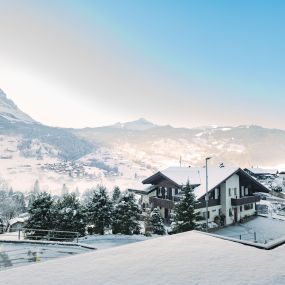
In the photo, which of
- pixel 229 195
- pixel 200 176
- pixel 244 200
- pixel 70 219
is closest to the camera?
pixel 70 219

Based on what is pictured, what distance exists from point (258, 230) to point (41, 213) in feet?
84.1

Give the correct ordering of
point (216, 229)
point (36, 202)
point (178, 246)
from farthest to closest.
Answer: point (216, 229) < point (36, 202) < point (178, 246)

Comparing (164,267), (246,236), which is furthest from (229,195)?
(164,267)

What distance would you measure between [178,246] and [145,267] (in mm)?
2620

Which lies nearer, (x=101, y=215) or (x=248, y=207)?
(x=101, y=215)

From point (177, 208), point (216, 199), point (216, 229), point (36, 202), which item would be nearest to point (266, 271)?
point (177, 208)

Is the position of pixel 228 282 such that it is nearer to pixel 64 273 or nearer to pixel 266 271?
pixel 266 271

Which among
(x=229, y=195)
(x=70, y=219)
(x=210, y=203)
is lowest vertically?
(x=70, y=219)

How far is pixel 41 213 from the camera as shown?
93.7ft

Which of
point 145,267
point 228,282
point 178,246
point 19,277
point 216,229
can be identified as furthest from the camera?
point 216,229

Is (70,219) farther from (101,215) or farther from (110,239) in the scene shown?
(110,239)

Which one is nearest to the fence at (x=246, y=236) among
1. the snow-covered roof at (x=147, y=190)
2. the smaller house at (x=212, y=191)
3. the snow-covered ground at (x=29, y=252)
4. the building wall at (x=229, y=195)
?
the smaller house at (x=212, y=191)

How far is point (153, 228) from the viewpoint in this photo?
33500mm

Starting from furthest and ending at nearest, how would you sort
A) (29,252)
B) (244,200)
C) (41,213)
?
(244,200), (41,213), (29,252)
